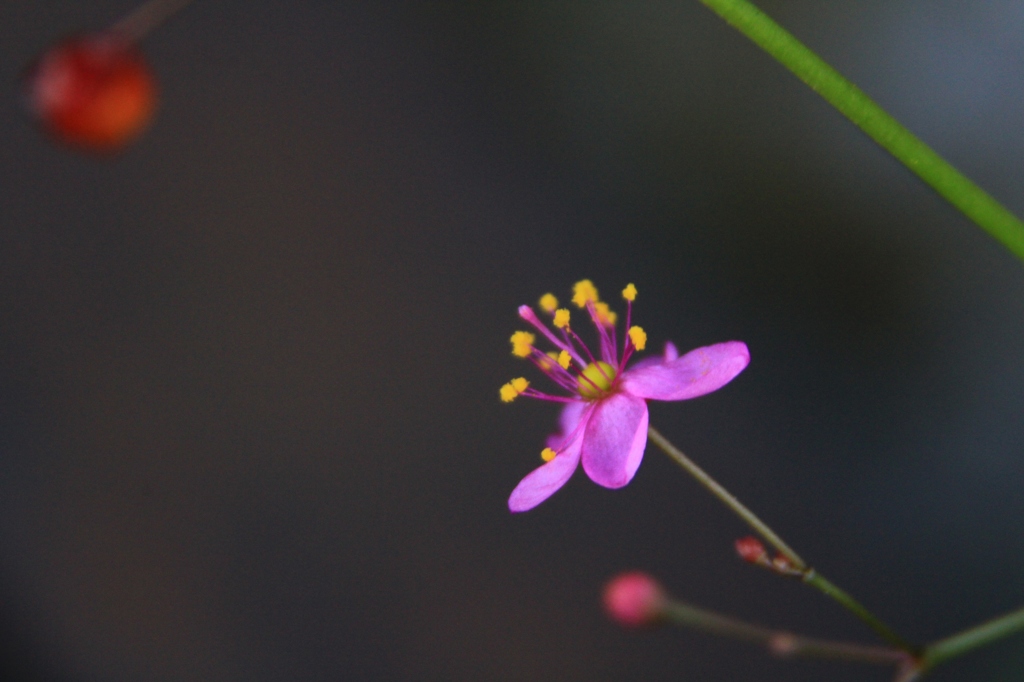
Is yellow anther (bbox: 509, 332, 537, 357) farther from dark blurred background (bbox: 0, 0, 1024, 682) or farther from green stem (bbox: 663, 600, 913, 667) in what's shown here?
dark blurred background (bbox: 0, 0, 1024, 682)

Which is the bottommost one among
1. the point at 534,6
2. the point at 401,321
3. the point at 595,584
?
the point at 595,584

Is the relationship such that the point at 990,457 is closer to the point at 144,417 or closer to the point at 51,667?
the point at 144,417

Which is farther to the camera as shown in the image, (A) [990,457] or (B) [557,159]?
(B) [557,159]

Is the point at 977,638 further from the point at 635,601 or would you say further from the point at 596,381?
the point at 596,381

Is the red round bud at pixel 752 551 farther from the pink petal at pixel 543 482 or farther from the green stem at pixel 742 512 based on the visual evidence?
the pink petal at pixel 543 482

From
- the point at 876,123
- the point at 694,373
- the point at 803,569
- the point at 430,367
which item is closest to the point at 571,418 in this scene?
the point at 694,373

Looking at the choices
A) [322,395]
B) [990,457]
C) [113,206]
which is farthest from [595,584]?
[113,206]
